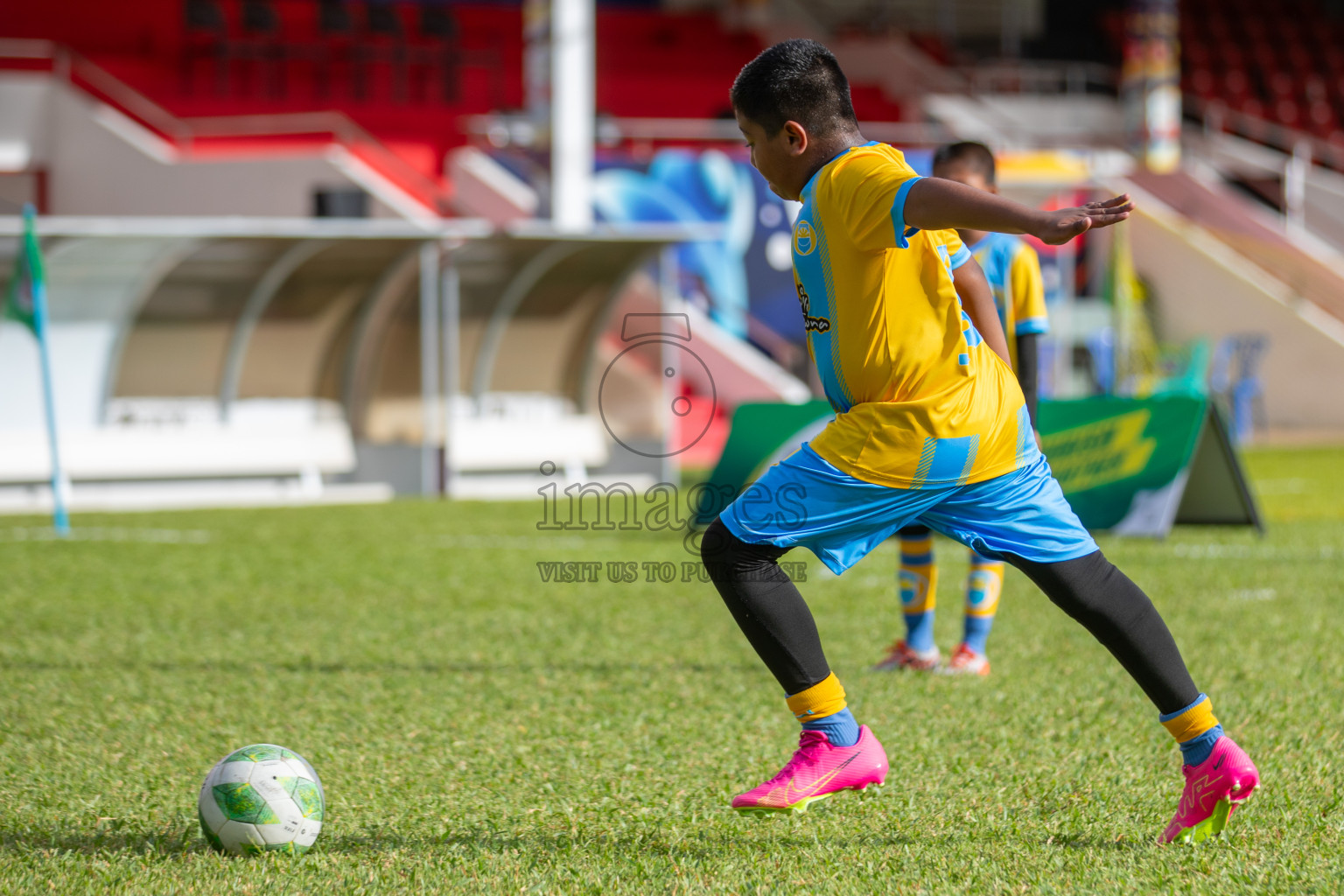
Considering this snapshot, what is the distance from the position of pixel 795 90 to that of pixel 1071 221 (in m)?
0.71

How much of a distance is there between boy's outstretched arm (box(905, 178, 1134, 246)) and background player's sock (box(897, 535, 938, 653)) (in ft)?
8.12

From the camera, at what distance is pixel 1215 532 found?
9336 mm

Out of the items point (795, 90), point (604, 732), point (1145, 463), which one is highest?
point (795, 90)

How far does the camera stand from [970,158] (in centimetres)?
486

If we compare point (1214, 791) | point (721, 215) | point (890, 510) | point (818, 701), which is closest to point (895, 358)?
point (890, 510)

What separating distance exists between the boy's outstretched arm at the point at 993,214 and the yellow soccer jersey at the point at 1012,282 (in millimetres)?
2135

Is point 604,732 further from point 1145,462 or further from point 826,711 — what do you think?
point 1145,462

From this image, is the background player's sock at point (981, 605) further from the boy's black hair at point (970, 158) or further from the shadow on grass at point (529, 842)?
the shadow on grass at point (529, 842)

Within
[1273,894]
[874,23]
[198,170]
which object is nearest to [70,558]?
[1273,894]

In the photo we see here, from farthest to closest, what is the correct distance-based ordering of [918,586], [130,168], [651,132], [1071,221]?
1. [130,168]
2. [651,132]
3. [918,586]
4. [1071,221]

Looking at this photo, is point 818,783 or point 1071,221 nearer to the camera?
point 1071,221

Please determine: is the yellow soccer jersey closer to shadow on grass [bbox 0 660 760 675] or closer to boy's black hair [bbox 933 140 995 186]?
boy's black hair [bbox 933 140 995 186]

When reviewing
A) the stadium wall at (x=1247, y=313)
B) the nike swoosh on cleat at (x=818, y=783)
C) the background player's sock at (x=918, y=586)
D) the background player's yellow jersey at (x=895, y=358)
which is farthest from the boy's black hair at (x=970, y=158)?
the stadium wall at (x=1247, y=313)

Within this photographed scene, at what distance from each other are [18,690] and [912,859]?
3254 millimetres
